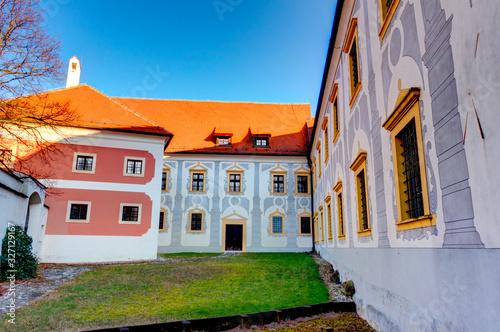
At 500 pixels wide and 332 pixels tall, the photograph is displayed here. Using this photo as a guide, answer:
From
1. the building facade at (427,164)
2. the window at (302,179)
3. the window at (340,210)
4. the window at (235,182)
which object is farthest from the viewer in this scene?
the window at (302,179)

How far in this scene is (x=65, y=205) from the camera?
18.5 meters

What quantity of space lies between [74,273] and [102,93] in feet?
39.8

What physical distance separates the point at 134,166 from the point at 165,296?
12096mm

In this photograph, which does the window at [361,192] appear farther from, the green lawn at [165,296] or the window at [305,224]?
the window at [305,224]

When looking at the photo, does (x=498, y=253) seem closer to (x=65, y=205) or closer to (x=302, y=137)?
(x=65, y=205)

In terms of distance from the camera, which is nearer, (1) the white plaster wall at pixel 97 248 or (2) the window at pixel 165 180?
(1) the white plaster wall at pixel 97 248

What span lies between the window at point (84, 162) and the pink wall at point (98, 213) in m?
1.13

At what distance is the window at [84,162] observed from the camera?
19.1m

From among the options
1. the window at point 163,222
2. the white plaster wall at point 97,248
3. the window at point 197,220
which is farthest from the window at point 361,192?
the window at point 163,222

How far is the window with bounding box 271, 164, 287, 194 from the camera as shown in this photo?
2656 cm

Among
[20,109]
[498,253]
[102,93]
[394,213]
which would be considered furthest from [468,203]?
[102,93]

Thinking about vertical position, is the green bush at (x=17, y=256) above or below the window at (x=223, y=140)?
below

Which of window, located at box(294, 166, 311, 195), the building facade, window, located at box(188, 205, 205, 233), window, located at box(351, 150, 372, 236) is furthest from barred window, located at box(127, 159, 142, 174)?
the building facade

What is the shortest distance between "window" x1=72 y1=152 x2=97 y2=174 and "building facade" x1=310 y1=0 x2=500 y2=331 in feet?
50.5
